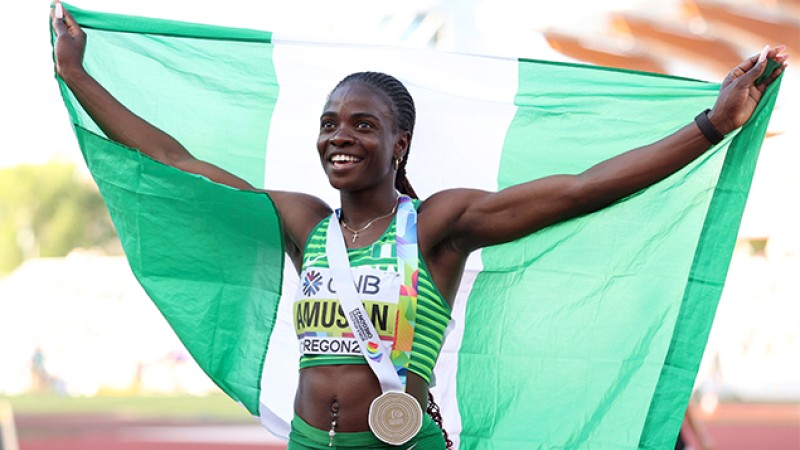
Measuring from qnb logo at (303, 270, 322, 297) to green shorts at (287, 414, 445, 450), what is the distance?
37 cm

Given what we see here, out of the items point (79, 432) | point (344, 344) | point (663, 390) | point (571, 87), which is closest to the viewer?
point (344, 344)

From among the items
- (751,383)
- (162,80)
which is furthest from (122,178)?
(751,383)

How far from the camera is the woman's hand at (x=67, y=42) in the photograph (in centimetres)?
412

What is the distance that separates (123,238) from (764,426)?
1969cm

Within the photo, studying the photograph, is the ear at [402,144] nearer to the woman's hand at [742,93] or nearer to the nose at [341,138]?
the nose at [341,138]

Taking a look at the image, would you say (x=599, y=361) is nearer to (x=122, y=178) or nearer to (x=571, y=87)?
(x=571, y=87)

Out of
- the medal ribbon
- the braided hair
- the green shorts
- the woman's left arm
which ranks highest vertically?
the braided hair

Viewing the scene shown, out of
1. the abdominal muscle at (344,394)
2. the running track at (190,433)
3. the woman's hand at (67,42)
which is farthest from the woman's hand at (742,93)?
the running track at (190,433)

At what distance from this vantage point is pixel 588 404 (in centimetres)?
407

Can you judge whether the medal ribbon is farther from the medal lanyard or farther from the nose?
the nose

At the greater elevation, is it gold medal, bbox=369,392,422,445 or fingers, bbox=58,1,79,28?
fingers, bbox=58,1,79,28

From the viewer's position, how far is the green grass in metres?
25.9

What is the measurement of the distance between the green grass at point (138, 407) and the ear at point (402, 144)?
2056cm

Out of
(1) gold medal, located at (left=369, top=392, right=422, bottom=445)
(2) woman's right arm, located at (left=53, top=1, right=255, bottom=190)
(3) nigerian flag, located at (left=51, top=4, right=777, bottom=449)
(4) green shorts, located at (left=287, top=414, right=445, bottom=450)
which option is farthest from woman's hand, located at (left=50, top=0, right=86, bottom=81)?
(1) gold medal, located at (left=369, top=392, right=422, bottom=445)
